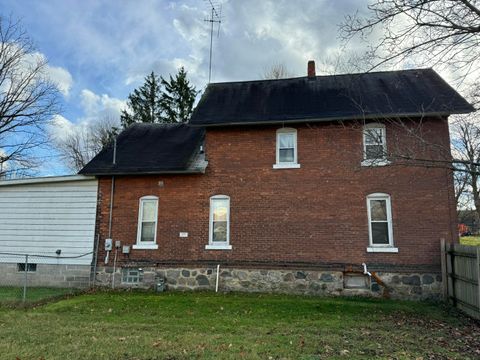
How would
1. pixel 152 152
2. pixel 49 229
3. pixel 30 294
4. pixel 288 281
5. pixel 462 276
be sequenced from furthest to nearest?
pixel 152 152 → pixel 49 229 → pixel 288 281 → pixel 30 294 → pixel 462 276

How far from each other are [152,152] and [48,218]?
454cm

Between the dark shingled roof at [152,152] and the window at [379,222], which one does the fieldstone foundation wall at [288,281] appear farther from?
the dark shingled roof at [152,152]

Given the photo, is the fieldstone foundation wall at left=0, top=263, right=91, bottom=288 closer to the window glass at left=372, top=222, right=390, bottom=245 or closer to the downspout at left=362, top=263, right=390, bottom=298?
the downspout at left=362, top=263, right=390, bottom=298

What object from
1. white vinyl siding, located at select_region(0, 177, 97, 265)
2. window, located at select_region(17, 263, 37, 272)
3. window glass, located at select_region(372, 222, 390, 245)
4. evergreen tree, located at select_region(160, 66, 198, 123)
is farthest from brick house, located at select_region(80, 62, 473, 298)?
evergreen tree, located at select_region(160, 66, 198, 123)

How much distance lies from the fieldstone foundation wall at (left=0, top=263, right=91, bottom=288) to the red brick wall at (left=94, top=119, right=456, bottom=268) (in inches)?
39.0

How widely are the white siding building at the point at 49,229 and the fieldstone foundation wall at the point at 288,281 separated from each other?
1256mm

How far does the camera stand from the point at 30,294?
36.3 ft

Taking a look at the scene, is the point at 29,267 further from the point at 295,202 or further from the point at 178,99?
the point at 178,99

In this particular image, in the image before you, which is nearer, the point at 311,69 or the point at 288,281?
the point at 288,281

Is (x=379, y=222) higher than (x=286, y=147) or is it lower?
lower

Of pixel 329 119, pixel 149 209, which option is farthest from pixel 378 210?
pixel 149 209

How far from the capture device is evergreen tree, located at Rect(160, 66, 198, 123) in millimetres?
33938

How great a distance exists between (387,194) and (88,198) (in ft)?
34.7

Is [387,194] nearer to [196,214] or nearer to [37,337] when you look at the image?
[196,214]
